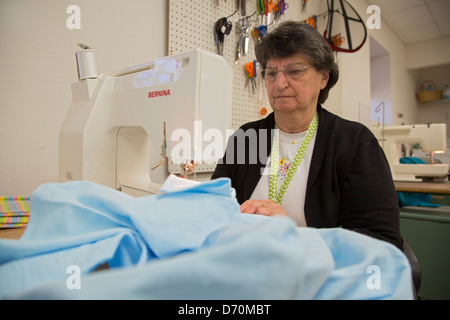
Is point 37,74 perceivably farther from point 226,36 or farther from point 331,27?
point 331,27

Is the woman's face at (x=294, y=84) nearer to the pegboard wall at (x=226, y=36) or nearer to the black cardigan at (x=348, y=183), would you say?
the black cardigan at (x=348, y=183)

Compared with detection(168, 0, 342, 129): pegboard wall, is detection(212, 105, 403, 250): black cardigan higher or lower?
lower

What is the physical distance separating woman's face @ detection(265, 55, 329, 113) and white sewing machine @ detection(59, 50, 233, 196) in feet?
1.14

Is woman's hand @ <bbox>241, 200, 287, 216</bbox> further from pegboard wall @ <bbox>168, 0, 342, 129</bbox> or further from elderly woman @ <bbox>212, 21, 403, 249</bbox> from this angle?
pegboard wall @ <bbox>168, 0, 342, 129</bbox>

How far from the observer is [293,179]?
108cm

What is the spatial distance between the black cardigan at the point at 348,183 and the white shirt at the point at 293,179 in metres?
0.03

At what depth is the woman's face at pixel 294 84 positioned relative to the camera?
3.47 ft

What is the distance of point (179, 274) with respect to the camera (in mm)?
221

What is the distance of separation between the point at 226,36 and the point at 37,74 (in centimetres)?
103

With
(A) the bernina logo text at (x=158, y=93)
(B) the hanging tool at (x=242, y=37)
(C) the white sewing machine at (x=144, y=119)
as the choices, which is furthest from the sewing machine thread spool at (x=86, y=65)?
(B) the hanging tool at (x=242, y=37)

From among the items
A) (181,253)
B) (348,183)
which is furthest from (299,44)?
(181,253)

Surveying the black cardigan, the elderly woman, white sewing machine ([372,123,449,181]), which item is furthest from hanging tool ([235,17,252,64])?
white sewing machine ([372,123,449,181])

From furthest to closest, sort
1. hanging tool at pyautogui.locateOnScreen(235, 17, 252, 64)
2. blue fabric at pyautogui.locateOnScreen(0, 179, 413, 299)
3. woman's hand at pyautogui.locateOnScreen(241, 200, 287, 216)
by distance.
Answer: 1. hanging tool at pyautogui.locateOnScreen(235, 17, 252, 64)
2. woman's hand at pyautogui.locateOnScreen(241, 200, 287, 216)
3. blue fabric at pyautogui.locateOnScreen(0, 179, 413, 299)

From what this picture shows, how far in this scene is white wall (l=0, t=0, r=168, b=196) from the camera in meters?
0.96
